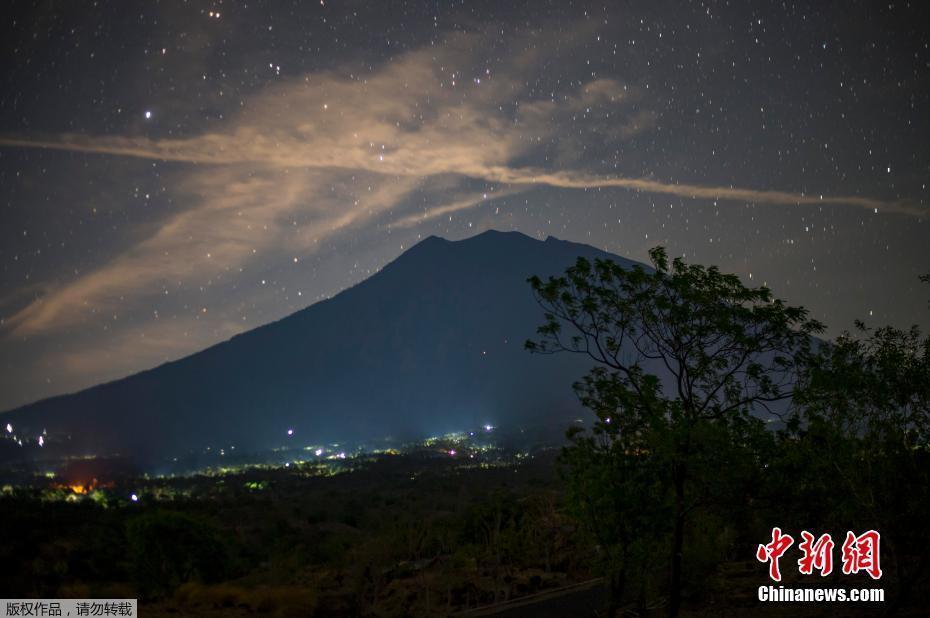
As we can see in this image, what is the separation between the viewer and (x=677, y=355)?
36.3 ft

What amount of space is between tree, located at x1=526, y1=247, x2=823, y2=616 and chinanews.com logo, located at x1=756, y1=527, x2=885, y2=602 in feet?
8.93

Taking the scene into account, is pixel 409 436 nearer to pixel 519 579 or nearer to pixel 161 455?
pixel 161 455

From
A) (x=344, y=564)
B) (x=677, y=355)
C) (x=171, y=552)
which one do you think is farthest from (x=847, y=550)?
(x=171, y=552)

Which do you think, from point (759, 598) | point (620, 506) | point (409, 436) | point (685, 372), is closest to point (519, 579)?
point (759, 598)

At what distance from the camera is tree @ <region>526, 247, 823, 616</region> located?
10.1m

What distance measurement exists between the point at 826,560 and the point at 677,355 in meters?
5.58

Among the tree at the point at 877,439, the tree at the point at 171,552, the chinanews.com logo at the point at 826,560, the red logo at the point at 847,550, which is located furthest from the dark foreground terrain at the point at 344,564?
the tree at the point at 877,439

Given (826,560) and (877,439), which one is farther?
(826,560)

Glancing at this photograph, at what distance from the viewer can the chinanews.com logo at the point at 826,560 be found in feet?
36.8

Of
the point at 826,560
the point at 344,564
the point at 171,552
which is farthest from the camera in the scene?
the point at 344,564

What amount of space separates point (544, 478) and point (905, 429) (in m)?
48.9

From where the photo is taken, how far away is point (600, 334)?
11.4 metres

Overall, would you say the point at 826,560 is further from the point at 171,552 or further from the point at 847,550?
the point at 171,552

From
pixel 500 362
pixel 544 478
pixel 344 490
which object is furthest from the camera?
pixel 500 362
